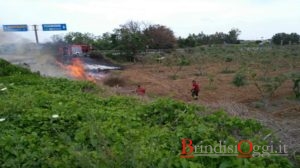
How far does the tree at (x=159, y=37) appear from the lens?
155 ft

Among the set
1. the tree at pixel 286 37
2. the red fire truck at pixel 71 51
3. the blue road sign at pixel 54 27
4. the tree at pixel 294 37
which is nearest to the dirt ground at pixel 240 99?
the blue road sign at pixel 54 27

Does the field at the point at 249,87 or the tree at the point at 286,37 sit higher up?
the tree at the point at 286,37

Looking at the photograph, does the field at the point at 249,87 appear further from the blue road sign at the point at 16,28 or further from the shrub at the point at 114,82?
the blue road sign at the point at 16,28

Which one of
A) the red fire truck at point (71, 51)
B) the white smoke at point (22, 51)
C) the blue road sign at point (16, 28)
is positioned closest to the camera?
the white smoke at point (22, 51)

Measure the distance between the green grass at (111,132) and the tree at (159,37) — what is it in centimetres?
3967

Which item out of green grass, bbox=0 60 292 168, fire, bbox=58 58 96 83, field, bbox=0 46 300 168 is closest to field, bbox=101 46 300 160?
field, bbox=0 46 300 168

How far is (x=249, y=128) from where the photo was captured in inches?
207

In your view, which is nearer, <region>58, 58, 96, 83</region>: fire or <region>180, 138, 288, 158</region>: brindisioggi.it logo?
<region>180, 138, 288, 158</region>: brindisioggi.it logo

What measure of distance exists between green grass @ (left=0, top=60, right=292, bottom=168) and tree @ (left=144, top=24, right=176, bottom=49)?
130 ft

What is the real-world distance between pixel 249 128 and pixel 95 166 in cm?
259

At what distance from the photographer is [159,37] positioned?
47.8m

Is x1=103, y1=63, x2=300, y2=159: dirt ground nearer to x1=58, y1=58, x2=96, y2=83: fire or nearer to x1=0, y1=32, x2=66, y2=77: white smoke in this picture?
x1=58, y1=58, x2=96, y2=83: fire

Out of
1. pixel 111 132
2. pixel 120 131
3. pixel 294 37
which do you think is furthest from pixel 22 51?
pixel 294 37

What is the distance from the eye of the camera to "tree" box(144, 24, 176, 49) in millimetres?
47312
